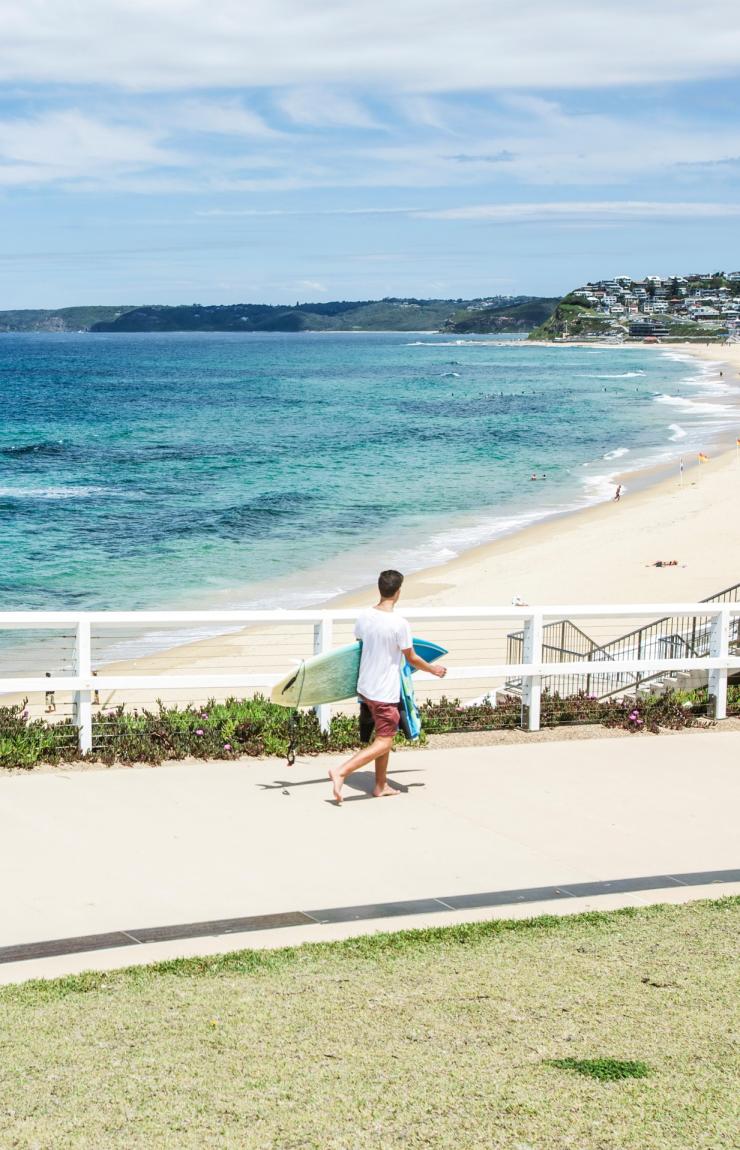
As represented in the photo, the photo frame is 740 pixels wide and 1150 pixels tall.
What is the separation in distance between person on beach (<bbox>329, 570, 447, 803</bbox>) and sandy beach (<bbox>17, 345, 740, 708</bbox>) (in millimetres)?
9029

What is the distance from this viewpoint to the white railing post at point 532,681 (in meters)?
10.6

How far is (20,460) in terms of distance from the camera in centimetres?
6353

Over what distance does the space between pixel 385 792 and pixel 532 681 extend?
2.28 metres

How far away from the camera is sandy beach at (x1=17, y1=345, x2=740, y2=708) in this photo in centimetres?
2172

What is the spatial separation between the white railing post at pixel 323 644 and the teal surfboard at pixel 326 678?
58 centimetres

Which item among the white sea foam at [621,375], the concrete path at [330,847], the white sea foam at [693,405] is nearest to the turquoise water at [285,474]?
the white sea foam at [693,405]

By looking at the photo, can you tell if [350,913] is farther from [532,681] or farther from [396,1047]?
[532,681]

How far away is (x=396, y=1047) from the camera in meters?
4.78

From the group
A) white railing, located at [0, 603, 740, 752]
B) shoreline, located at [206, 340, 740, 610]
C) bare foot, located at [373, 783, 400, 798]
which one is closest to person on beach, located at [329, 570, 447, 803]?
bare foot, located at [373, 783, 400, 798]

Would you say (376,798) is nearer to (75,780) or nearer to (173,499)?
(75,780)

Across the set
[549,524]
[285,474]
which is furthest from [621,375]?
[549,524]

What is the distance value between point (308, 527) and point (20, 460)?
28.0 metres

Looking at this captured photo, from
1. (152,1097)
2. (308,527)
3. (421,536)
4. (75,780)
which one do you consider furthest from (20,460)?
(152,1097)

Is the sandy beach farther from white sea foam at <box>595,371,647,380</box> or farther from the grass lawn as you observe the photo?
white sea foam at <box>595,371,647,380</box>
